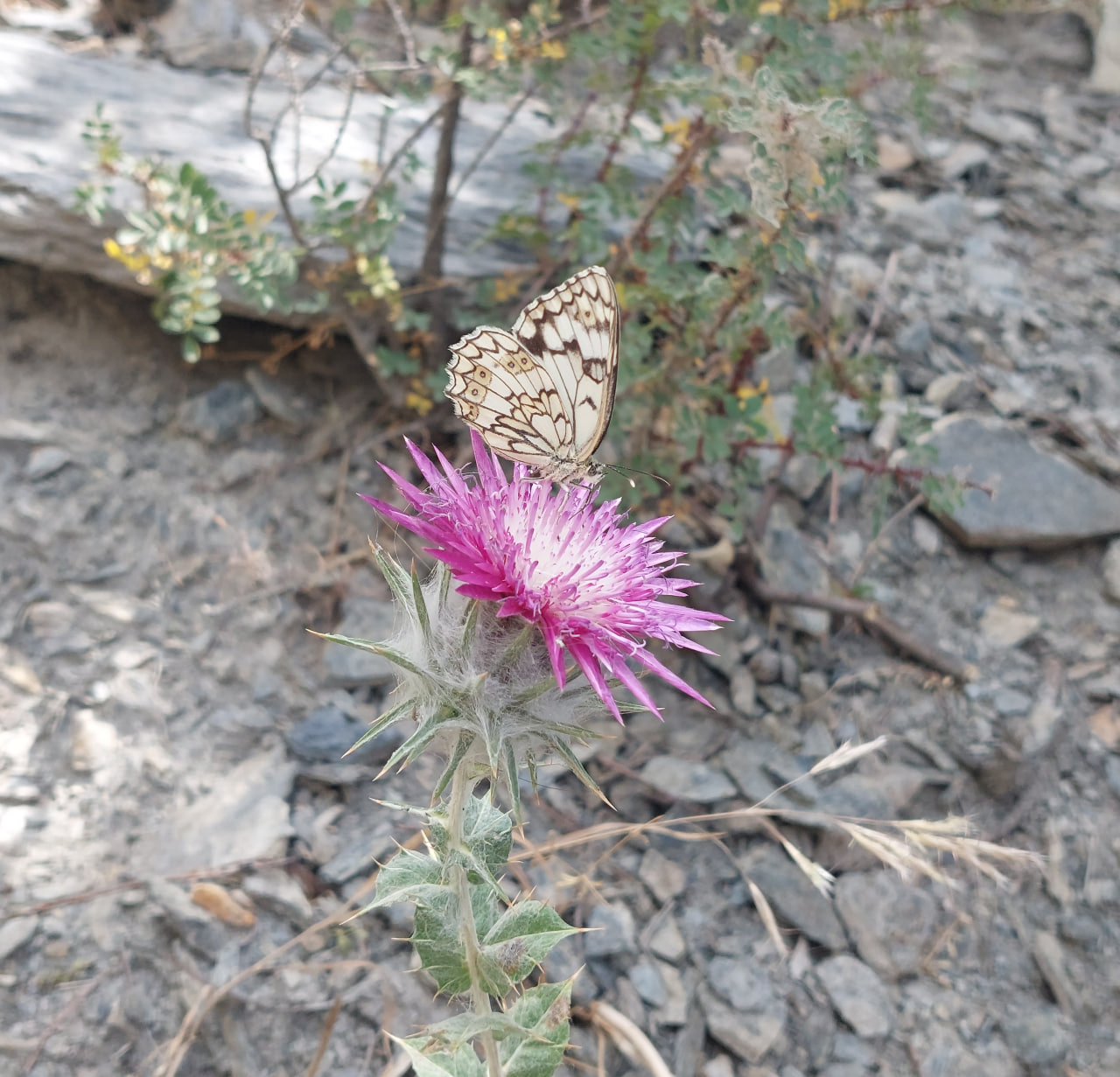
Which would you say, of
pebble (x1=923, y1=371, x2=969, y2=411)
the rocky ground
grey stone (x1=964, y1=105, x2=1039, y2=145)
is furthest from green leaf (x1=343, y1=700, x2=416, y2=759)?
grey stone (x1=964, y1=105, x2=1039, y2=145)

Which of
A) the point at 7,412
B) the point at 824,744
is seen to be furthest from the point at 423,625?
the point at 7,412

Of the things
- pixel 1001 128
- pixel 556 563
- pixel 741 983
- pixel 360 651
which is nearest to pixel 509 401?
pixel 556 563

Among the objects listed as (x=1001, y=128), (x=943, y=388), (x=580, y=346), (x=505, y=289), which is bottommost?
(x=943, y=388)

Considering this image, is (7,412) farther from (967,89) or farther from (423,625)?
(967,89)

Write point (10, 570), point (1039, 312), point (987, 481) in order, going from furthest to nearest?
point (1039, 312) → point (987, 481) → point (10, 570)

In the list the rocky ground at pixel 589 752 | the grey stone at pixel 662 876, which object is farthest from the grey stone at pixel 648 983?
the grey stone at pixel 662 876

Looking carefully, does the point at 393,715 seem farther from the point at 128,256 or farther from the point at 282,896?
the point at 128,256
